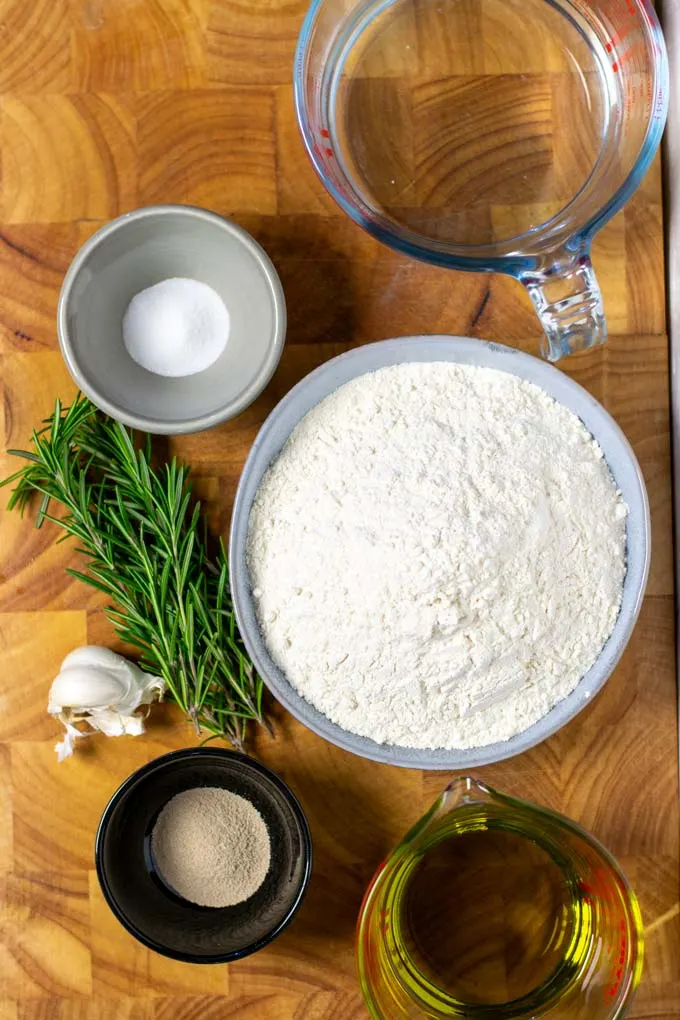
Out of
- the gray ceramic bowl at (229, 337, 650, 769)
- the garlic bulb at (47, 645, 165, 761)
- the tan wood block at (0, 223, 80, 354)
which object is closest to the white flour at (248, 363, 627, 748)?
the gray ceramic bowl at (229, 337, 650, 769)

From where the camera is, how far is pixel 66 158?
90 centimetres

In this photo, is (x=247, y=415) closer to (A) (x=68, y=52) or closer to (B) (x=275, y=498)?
(B) (x=275, y=498)

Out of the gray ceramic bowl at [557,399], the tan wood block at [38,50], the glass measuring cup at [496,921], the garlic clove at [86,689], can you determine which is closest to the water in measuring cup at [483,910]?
the glass measuring cup at [496,921]

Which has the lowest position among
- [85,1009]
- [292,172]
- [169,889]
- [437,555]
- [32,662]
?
[85,1009]

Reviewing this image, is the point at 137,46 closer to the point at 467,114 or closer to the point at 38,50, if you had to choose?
the point at 38,50

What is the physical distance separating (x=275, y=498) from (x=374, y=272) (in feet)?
0.83

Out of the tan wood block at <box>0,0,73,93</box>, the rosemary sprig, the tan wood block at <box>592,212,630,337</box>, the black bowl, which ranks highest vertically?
the tan wood block at <box>0,0,73,93</box>

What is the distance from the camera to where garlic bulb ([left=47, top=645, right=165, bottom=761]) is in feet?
2.75

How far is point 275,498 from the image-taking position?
32.0 inches

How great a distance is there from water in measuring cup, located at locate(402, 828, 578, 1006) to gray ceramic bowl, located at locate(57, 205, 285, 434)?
0.48 metres

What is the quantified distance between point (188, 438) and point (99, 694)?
25cm

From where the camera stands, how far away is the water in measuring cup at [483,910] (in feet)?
2.87

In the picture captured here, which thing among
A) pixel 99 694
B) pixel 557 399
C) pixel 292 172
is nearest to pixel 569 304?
pixel 557 399

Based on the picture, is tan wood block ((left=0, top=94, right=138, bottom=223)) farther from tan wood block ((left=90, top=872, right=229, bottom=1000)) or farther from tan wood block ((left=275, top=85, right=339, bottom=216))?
tan wood block ((left=90, top=872, right=229, bottom=1000))
